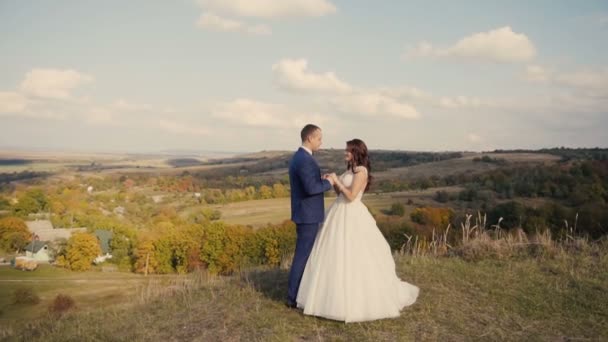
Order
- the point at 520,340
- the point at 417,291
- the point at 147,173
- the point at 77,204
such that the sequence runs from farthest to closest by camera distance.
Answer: the point at 147,173 < the point at 77,204 < the point at 417,291 < the point at 520,340

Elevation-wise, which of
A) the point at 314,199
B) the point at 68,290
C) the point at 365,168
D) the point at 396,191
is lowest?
the point at 68,290

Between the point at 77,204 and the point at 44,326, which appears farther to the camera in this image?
the point at 77,204

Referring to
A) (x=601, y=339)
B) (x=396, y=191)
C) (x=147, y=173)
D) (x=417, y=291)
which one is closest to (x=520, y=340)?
(x=601, y=339)

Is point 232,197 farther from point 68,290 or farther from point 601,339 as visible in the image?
point 601,339

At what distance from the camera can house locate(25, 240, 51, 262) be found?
5769cm

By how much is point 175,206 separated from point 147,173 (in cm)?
4852

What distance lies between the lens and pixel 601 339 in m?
6.08

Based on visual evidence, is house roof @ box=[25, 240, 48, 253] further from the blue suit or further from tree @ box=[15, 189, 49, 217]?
the blue suit

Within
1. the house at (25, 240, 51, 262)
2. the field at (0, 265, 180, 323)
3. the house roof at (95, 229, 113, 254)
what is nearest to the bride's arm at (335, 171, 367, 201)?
the field at (0, 265, 180, 323)

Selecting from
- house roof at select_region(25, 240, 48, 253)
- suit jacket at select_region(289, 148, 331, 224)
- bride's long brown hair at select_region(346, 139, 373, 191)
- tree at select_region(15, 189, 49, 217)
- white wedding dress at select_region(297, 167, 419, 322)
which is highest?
bride's long brown hair at select_region(346, 139, 373, 191)

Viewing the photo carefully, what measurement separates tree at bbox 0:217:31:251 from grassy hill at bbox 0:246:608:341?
203ft

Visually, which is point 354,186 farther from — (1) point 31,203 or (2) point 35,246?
(1) point 31,203

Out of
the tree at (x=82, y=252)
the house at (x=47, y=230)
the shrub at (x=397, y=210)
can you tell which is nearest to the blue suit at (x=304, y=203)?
the shrub at (x=397, y=210)

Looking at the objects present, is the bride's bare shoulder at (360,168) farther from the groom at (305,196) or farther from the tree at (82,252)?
the tree at (82,252)
